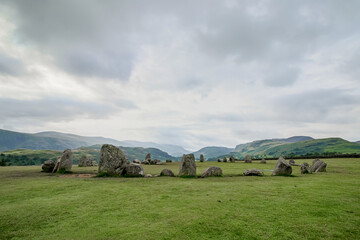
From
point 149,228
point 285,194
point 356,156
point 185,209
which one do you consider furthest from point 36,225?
point 356,156

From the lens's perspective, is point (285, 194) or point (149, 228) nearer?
point (149, 228)

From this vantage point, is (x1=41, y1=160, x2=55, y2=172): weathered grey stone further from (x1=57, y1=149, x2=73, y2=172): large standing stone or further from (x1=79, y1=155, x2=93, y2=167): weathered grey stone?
(x1=79, y1=155, x2=93, y2=167): weathered grey stone

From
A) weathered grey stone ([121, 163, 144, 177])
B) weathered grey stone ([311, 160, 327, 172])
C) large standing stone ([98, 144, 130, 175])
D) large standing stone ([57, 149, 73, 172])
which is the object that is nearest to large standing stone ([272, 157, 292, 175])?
weathered grey stone ([311, 160, 327, 172])

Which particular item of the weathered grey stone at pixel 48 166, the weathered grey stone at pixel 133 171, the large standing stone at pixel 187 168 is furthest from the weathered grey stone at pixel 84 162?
the large standing stone at pixel 187 168

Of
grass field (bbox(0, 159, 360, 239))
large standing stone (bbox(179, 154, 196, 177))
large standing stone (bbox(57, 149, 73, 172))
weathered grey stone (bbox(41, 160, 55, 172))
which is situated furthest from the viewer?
weathered grey stone (bbox(41, 160, 55, 172))

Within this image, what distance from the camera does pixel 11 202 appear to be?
8.70m

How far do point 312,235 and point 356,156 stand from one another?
48609mm

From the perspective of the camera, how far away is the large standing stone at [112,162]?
18.5m

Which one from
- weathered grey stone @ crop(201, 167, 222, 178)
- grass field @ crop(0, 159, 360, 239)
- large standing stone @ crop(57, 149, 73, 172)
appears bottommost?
grass field @ crop(0, 159, 360, 239)

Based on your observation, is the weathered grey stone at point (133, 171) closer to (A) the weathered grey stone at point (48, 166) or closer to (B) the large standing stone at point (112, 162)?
(B) the large standing stone at point (112, 162)

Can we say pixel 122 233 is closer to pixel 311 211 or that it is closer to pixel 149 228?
pixel 149 228

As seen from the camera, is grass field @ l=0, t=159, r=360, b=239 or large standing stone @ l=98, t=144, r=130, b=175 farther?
large standing stone @ l=98, t=144, r=130, b=175

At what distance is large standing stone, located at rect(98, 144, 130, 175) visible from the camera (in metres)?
18.5

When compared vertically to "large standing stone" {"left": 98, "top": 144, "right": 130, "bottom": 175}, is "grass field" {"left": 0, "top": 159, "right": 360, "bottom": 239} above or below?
below
